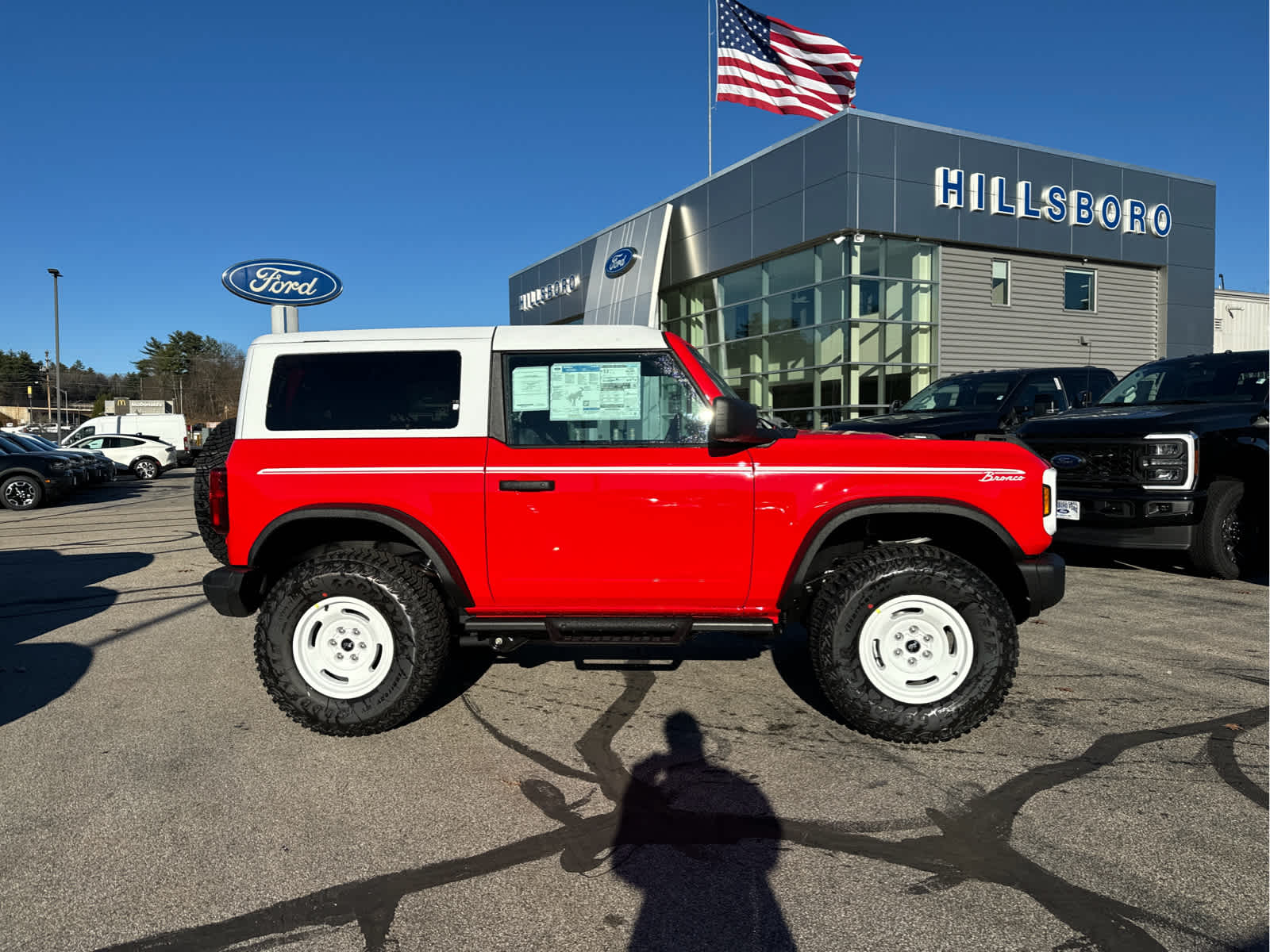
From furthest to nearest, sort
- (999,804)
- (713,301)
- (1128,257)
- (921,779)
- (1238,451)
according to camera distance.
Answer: (713,301) → (1128,257) → (1238,451) → (921,779) → (999,804)

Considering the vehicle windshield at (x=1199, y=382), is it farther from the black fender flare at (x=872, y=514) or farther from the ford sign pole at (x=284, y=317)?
the ford sign pole at (x=284, y=317)

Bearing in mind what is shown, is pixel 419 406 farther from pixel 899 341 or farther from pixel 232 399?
pixel 232 399

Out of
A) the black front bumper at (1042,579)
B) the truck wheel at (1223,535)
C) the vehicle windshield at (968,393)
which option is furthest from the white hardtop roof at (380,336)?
the vehicle windshield at (968,393)

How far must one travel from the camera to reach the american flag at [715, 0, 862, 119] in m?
17.5

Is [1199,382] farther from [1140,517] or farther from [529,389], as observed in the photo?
[529,389]

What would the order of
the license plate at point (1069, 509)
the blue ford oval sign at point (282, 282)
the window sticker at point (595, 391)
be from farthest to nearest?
1. the blue ford oval sign at point (282, 282)
2. the license plate at point (1069, 509)
3. the window sticker at point (595, 391)

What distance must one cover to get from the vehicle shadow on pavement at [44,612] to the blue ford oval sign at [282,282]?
4823mm

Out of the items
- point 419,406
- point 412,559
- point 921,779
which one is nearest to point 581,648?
point 412,559

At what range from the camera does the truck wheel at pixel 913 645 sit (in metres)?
3.68

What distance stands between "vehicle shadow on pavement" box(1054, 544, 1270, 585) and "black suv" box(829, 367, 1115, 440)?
157cm

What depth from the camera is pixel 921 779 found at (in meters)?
3.36

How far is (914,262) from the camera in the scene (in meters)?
18.4

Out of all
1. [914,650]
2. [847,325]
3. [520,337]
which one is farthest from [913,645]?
[847,325]

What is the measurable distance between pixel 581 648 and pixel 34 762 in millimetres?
2939
